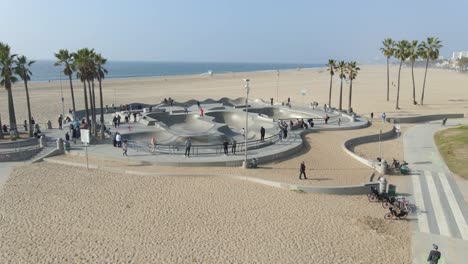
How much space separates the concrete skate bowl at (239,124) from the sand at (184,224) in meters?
13.8

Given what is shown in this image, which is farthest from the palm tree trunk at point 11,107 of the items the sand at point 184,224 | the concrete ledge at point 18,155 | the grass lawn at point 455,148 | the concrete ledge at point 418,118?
the concrete ledge at point 418,118

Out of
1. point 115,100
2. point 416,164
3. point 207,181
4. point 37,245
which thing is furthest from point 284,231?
point 115,100

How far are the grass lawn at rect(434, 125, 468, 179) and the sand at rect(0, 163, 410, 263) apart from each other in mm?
10010

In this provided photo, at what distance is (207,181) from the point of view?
70.1 ft

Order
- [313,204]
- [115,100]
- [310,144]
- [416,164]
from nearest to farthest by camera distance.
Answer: [313,204]
[416,164]
[310,144]
[115,100]

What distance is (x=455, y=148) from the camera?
2955 centimetres

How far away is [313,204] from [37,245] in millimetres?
12123

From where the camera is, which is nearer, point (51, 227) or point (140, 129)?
point (51, 227)

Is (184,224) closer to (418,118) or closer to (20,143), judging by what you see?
(20,143)

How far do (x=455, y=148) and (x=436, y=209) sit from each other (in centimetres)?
1380

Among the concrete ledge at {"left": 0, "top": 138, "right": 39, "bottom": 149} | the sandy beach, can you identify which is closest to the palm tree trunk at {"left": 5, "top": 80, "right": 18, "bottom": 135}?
the concrete ledge at {"left": 0, "top": 138, "right": 39, "bottom": 149}

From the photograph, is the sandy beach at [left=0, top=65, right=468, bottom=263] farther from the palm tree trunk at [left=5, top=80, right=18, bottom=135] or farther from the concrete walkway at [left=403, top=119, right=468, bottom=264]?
the palm tree trunk at [left=5, top=80, right=18, bottom=135]

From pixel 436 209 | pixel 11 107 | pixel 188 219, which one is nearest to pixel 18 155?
pixel 11 107

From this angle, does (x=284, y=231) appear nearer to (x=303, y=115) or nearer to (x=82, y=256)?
(x=82, y=256)
